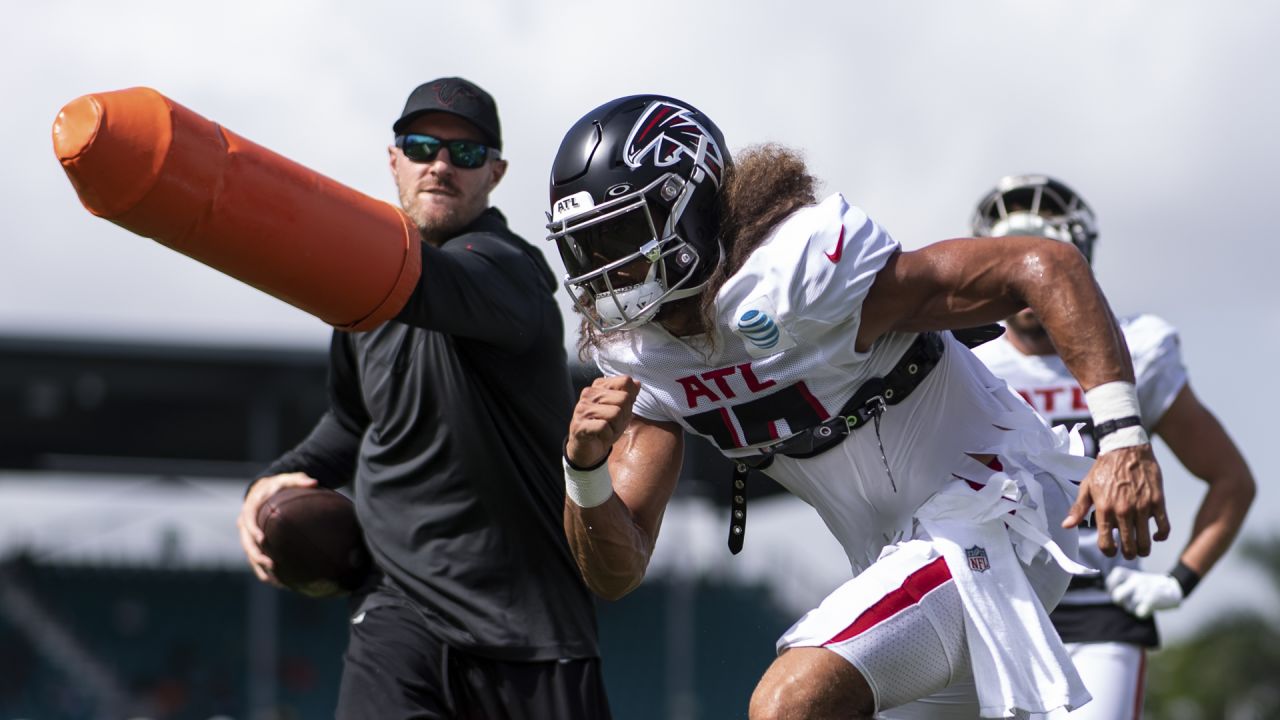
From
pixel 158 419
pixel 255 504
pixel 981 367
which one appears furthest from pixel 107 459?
pixel 981 367

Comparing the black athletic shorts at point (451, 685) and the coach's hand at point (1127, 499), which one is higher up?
the coach's hand at point (1127, 499)

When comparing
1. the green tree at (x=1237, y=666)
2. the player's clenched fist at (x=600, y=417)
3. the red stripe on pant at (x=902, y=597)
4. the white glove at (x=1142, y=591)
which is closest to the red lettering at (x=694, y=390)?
the player's clenched fist at (x=600, y=417)

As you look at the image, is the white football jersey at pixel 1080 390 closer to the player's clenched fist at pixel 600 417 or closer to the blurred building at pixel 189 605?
the player's clenched fist at pixel 600 417

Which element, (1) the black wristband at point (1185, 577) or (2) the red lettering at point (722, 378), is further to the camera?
(1) the black wristband at point (1185, 577)

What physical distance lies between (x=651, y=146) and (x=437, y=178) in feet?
4.06

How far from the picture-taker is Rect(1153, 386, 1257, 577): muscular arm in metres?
5.39

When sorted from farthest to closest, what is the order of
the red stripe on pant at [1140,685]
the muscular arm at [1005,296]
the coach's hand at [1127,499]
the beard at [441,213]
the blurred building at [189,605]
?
the blurred building at [189,605], the red stripe on pant at [1140,685], the beard at [441,213], the muscular arm at [1005,296], the coach's hand at [1127,499]

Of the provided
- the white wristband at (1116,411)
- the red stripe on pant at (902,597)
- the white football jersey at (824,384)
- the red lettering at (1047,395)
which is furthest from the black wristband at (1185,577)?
the white wristband at (1116,411)

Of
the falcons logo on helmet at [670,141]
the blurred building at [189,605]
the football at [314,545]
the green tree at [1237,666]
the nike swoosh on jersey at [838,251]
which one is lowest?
the green tree at [1237,666]

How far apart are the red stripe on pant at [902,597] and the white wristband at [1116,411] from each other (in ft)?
1.44

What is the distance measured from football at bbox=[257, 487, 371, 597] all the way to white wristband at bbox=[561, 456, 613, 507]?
130 cm

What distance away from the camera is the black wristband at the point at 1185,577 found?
17.8ft

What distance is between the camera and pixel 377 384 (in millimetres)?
4492

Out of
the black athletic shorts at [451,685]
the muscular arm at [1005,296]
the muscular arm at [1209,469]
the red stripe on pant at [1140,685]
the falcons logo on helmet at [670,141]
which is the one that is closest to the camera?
the muscular arm at [1005,296]
